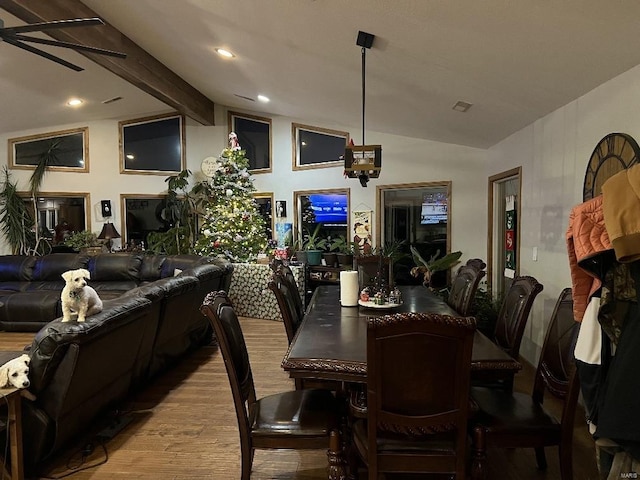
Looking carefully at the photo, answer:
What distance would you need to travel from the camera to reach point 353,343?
7.11 feet

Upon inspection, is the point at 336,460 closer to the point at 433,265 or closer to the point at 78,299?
the point at 78,299

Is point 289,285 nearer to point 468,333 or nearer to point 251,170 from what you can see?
point 468,333

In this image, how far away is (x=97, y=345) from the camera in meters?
2.44

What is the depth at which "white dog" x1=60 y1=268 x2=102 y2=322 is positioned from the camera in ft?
8.64

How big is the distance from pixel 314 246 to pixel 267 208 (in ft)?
4.30

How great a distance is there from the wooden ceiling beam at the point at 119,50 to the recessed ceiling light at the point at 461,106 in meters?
3.66

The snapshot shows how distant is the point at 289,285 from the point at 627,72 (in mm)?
2636

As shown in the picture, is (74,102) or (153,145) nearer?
(74,102)

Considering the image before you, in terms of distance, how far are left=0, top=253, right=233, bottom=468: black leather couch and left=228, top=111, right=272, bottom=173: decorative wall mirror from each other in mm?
2578

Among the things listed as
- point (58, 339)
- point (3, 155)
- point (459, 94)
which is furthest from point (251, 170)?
point (58, 339)

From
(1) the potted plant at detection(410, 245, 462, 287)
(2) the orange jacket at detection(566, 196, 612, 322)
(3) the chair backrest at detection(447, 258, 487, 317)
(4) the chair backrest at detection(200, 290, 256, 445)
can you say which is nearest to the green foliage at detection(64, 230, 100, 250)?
(1) the potted plant at detection(410, 245, 462, 287)

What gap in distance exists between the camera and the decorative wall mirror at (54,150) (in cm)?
715

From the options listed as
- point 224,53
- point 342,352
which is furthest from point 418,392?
point 224,53

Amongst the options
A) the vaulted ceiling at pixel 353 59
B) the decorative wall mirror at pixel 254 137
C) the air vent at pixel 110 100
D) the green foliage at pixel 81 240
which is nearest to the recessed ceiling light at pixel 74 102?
the vaulted ceiling at pixel 353 59
